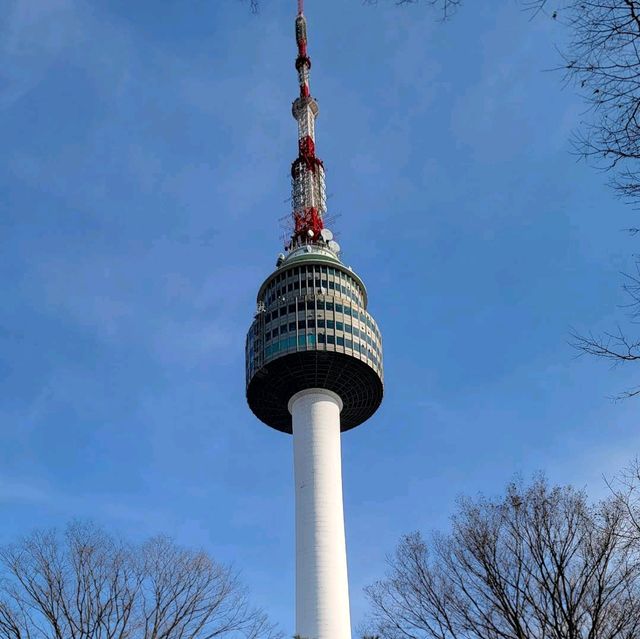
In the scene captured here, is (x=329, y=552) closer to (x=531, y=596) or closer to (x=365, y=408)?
(x=365, y=408)

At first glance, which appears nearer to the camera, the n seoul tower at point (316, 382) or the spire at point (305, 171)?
the n seoul tower at point (316, 382)

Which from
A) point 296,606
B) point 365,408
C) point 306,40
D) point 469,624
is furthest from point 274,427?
point 469,624

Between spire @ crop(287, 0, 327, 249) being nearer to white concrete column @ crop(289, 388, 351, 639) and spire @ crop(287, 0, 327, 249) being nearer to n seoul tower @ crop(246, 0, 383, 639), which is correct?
n seoul tower @ crop(246, 0, 383, 639)

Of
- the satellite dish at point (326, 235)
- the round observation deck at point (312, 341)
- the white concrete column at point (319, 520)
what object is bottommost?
the white concrete column at point (319, 520)

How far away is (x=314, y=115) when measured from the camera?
109 m

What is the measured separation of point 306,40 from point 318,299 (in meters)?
45.5

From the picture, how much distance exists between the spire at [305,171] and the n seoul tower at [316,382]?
56 centimetres

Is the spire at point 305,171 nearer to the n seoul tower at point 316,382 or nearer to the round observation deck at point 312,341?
the n seoul tower at point 316,382

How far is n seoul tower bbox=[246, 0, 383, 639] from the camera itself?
77.5 meters

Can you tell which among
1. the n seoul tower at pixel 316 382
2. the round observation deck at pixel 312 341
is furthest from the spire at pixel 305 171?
the round observation deck at pixel 312 341

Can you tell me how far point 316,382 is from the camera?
88250 millimetres

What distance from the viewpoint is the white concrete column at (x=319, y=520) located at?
2975 inches

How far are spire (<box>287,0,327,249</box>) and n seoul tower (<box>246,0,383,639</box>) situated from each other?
557mm

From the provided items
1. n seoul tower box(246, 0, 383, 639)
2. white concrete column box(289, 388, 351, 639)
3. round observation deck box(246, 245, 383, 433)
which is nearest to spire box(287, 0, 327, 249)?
n seoul tower box(246, 0, 383, 639)
